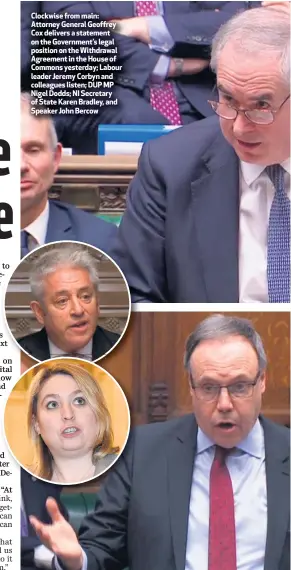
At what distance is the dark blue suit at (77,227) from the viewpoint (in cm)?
237

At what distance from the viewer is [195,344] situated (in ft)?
7.77

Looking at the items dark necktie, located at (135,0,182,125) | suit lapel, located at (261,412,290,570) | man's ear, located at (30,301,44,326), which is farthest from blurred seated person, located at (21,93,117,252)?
suit lapel, located at (261,412,290,570)

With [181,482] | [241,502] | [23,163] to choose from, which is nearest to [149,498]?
[181,482]

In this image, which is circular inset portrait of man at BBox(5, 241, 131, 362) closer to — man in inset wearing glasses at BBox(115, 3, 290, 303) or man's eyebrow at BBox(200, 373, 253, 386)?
man in inset wearing glasses at BBox(115, 3, 290, 303)

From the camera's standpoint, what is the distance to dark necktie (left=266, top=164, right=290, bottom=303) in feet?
7.76

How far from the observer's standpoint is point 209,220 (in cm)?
237

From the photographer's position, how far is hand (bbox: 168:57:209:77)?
7.71 ft

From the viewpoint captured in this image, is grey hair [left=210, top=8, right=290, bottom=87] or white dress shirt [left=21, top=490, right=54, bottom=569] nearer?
grey hair [left=210, top=8, right=290, bottom=87]

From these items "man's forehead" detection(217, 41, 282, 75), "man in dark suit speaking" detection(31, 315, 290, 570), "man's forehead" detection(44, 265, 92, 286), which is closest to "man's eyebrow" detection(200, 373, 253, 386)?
"man in dark suit speaking" detection(31, 315, 290, 570)

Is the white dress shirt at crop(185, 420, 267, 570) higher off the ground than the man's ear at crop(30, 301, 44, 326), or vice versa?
the man's ear at crop(30, 301, 44, 326)

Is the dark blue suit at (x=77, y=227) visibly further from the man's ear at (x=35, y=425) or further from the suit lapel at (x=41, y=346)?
the man's ear at (x=35, y=425)

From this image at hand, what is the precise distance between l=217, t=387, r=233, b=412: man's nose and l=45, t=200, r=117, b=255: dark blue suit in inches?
15.7

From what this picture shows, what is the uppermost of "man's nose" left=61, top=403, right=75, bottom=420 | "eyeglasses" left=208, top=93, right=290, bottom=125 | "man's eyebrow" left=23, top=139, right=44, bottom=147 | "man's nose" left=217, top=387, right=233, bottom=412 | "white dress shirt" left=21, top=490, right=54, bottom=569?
"eyeglasses" left=208, top=93, right=290, bottom=125

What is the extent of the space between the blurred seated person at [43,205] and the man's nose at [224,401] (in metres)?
0.41
